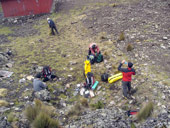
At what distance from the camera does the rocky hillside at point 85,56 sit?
19.1ft

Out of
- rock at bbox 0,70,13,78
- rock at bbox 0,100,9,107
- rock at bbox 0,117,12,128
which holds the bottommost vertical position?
rock at bbox 0,70,13,78

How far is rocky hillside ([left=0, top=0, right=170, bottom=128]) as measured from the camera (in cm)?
582

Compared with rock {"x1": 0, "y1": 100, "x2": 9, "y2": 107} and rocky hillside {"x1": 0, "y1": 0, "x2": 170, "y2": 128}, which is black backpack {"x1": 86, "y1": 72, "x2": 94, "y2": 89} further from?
rock {"x1": 0, "y1": 100, "x2": 9, "y2": 107}

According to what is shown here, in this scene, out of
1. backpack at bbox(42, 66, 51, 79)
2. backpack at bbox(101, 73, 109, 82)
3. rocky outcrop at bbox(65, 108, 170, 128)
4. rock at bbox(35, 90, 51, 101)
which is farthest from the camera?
backpack at bbox(42, 66, 51, 79)

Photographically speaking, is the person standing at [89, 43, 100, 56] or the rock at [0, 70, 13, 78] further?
the person standing at [89, 43, 100, 56]

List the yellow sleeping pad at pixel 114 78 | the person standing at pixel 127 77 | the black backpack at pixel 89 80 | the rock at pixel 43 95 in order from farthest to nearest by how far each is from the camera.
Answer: the yellow sleeping pad at pixel 114 78 < the black backpack at pixel 89 80 < the rock at pixel 43 95 < the person standing at pixel 127 77

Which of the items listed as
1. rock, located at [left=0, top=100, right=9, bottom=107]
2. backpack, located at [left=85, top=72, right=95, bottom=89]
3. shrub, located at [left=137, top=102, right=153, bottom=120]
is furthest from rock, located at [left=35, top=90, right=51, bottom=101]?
shrub, located at [left=137, top=102, right=153, bottom=120]

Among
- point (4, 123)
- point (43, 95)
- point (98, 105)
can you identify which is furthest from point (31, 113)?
point (98, 105)

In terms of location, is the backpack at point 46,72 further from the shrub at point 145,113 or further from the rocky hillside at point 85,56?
the shrub at point 145,113

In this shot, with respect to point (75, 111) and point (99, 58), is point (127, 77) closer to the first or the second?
point (75, 111)

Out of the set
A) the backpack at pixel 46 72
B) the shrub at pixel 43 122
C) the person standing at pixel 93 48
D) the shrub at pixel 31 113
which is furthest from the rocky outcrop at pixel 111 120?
the person standing at pixel 93 48

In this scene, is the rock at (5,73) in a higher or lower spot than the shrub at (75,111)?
higher

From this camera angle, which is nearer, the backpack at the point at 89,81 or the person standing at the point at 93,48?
the backpack at the point at 89,81

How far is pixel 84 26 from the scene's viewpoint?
47.4ft
